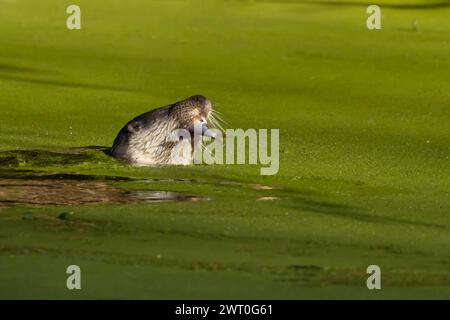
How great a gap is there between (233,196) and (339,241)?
1.37m

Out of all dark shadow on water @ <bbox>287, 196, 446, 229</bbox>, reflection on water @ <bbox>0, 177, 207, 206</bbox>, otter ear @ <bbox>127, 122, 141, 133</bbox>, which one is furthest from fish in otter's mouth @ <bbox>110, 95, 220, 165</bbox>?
dark shadow on water @ <bbox>287, 196, 446, 229</bbox>

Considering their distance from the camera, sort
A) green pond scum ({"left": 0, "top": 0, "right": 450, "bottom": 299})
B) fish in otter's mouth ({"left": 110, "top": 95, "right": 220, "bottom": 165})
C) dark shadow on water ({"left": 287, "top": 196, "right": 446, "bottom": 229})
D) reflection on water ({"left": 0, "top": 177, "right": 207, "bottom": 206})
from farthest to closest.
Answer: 1. fish in otter's mouth ({"left": 110, "top": 95, "right": 220, "bottom": 165})
2. reflection on water ({"left": 0, "top": 177, "right": 207, "bottom": 206})
3. dark shadow on water ({"left": 287, "top": 196, "right": 446, "bottom": 229})
4. green pond scum ({"left": 0, "top": 0, "right": 450, "bottom": 299})

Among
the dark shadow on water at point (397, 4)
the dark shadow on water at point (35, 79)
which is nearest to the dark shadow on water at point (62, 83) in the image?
the dark shadow on water at point (35, 79)

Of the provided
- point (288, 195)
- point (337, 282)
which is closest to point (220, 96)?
point (288, 195)

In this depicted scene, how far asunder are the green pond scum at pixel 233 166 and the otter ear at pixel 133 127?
33 cm

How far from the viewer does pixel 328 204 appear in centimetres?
724

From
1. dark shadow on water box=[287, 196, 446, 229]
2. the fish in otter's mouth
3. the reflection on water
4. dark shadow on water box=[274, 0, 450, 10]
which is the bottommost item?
dark shadow on water box=[287, 196, 446, 229]

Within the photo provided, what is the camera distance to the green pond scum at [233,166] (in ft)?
18.4

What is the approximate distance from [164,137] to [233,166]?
0.54 meters

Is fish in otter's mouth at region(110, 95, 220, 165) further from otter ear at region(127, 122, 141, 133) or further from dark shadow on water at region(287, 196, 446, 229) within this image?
dark shadow on water at region(287, 196, 446, 229)

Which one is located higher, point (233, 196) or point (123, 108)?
point (123, 108)

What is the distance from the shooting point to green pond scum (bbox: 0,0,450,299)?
18.4ft

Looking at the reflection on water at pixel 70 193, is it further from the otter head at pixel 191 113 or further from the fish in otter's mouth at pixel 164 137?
the otter head at pixel 191 113

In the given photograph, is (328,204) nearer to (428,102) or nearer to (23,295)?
(23,295)
